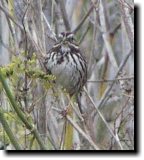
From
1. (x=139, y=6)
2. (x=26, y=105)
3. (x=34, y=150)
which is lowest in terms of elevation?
(x=34, y=150)

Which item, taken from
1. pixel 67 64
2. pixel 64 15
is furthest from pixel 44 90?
pixel 64 15

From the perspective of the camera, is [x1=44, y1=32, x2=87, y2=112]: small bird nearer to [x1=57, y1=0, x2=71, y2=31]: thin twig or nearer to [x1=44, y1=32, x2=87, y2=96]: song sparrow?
[x1=44, y1=32, x2=87, y2=96]: song sparrow

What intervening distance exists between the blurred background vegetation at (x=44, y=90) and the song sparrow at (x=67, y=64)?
26 millimetres

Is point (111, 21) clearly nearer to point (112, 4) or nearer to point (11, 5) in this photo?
point (112, 4)

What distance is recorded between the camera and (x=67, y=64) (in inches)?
68.4

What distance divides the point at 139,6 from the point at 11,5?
358 millimetres

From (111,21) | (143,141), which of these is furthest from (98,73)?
(143,141)

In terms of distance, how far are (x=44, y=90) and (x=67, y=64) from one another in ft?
0.67

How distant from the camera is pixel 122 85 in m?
1.73

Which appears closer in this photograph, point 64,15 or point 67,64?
point 67,64

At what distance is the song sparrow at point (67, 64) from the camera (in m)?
1.67

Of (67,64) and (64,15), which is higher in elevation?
(64,15)

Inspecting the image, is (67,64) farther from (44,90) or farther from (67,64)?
(44,90)

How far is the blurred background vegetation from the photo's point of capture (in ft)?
4.64
